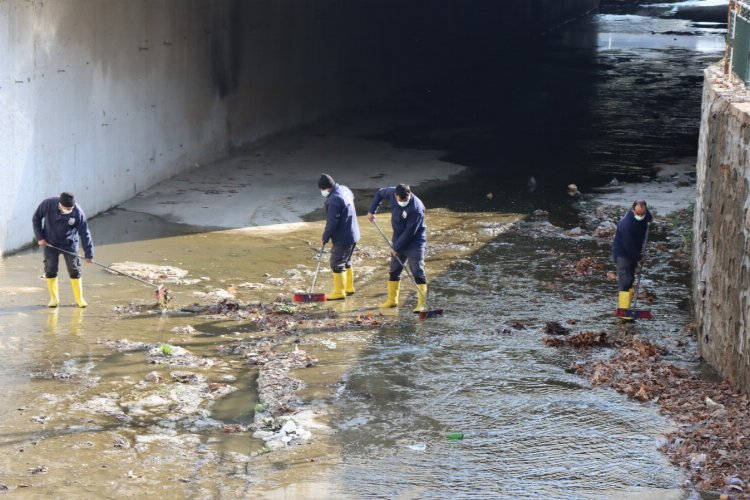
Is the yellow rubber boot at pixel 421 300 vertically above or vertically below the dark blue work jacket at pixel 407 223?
below

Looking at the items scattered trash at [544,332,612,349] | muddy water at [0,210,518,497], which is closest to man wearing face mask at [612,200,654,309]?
scattered trash at [544,332,612,349]

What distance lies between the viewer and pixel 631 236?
12.7m

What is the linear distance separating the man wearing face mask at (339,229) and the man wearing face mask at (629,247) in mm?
3336

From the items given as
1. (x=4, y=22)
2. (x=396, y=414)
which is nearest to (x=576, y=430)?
(x=396, y=414)

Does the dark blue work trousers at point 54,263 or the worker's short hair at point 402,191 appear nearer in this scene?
the dark blue work trousers at point 54,263

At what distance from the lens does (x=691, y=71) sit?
34.7 metres

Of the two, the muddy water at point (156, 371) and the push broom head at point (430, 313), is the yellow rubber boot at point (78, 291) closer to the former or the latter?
the muddy water at point (156, 371)

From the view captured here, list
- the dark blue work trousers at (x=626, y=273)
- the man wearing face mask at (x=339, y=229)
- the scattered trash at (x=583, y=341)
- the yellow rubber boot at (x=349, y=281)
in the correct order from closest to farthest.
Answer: the scattered trash at (x=583, y=341) < the dark blue work trousers at (x=626, y=273) < the man wearing face mask at (x=339, y=229) < the yellow rubber boot at (x=349, y=281)

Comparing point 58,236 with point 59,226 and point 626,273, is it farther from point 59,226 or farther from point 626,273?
point 626,273

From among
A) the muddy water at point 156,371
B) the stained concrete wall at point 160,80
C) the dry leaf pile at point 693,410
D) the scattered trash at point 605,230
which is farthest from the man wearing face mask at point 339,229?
the scattered trash at point 605,230

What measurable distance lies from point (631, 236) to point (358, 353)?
12.5 ft

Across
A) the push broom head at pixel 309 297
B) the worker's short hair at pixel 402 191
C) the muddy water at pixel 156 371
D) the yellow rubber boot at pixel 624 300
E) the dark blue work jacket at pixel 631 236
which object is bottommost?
the muddy water at pixel 156 371

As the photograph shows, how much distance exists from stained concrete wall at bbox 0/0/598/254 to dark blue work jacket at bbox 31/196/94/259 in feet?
6.90

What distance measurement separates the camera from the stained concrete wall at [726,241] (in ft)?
31.7
